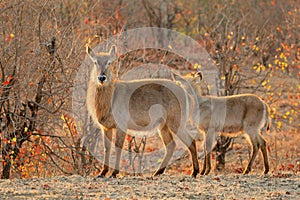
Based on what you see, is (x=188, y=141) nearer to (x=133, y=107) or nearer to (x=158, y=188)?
(x=133, y=107)

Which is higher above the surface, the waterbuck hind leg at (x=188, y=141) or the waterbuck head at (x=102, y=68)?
the waterbuck head at (x=102, y=68)

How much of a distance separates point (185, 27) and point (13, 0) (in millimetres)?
19732

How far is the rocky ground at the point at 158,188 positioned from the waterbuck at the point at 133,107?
0.74 metres

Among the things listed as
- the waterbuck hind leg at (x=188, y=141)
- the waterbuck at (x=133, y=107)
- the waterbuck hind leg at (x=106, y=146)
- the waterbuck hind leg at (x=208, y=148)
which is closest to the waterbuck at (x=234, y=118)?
the waterbuck hind leg at (x=208, y=148)

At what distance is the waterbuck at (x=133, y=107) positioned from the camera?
8594mm

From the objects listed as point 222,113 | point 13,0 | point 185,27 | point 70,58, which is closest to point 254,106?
point 222,113

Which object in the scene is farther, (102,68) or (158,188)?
(102,68)

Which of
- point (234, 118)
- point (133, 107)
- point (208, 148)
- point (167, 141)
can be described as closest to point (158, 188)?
point (133, 107)

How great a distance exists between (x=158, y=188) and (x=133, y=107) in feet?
5.78

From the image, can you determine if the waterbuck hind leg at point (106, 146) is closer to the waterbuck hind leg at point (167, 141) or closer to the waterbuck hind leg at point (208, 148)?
the waterbuck hind leg at point (167, 141)

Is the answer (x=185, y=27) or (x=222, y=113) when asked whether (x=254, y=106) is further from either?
(x=185, y=27)

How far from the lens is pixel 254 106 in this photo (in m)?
9.89

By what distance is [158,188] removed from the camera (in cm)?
731

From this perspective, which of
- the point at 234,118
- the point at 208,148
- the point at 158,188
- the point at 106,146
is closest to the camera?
the point at 158,188
